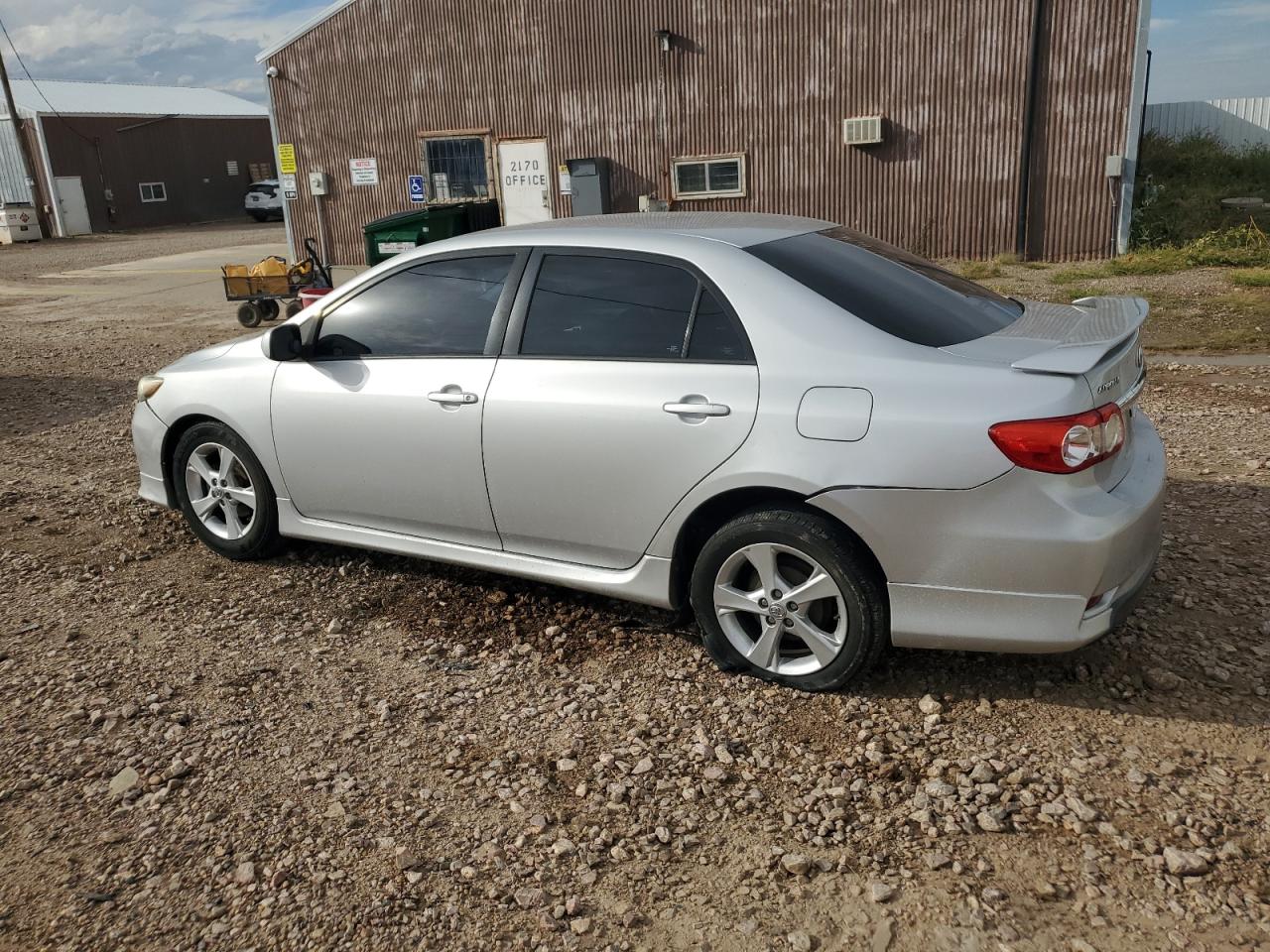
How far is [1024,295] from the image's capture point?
12.5 metres

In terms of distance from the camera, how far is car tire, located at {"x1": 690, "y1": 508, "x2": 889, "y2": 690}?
3.52m

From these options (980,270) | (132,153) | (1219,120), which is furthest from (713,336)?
(132,153)

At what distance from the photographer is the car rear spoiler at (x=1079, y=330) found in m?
3.29

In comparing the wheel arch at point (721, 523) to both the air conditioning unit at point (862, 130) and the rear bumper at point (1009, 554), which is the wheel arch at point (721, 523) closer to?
the rear bumper at point (1009, 554)

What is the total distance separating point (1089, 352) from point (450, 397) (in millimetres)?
2369

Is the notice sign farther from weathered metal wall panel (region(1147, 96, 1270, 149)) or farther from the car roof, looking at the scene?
the car roof

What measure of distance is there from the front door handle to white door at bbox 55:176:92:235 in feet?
119

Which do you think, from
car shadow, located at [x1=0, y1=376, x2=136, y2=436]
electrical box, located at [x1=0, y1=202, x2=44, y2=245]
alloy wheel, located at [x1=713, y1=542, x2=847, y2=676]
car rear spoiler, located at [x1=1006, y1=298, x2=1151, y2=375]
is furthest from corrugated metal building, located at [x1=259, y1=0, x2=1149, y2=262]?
electrical box, located at [x1=0, y1=202, x2=44, y2=245]

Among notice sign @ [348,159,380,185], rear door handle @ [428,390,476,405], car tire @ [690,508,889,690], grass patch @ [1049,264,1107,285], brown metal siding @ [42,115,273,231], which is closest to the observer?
car tire @ [690,508,889,690]

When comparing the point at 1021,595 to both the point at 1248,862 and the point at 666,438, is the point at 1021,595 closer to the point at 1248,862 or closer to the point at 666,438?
the point at 1248,862

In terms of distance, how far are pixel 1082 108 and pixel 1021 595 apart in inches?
529

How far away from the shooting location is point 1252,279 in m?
12.1

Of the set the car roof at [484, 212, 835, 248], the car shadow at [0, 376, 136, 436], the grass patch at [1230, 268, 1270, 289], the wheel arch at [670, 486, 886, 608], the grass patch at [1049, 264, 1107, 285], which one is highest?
the car roof at [484, 212, 835, 248]

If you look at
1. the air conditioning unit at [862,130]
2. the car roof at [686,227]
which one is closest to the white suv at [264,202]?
the air conditioning unit at [862,130]
